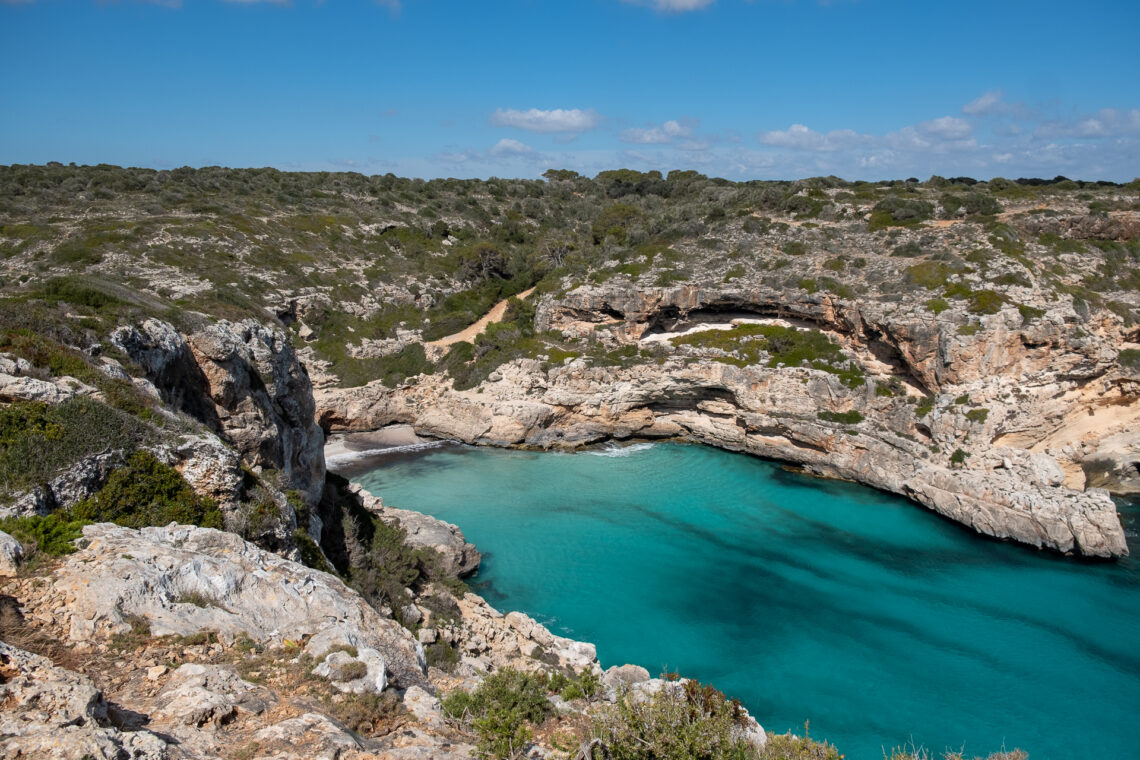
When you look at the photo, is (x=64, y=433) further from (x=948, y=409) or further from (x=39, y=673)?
(x=948, y=409)

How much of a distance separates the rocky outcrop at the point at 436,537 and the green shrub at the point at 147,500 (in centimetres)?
913

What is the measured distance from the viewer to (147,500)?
29.6 ft

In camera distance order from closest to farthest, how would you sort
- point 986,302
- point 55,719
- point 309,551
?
point 55,719, point 309,551, point 986,302

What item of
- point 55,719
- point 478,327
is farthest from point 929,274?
point 55,719

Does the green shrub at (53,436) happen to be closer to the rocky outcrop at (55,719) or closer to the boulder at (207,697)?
the boulder at (207,697)

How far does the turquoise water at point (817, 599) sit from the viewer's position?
14539 millimetres

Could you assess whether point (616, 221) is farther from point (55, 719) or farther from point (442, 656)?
point (55, 719)

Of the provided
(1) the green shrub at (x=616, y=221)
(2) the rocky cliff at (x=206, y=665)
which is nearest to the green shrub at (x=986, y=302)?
(1) the green shrub at (x=616, y=221)

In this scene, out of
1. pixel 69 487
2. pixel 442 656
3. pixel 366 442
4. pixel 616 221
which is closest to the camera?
pixel 69 487

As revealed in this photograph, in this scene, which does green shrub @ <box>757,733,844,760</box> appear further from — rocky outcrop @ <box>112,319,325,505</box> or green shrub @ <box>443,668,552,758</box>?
rocky outcrop @ <box>112,319,325,505</box>

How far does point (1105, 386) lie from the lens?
84.3 ft

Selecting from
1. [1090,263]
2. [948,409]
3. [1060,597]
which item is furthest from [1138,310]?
[1060,597]

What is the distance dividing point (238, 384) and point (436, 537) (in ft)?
25.6

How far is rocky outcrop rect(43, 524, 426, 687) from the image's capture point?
266 inches
